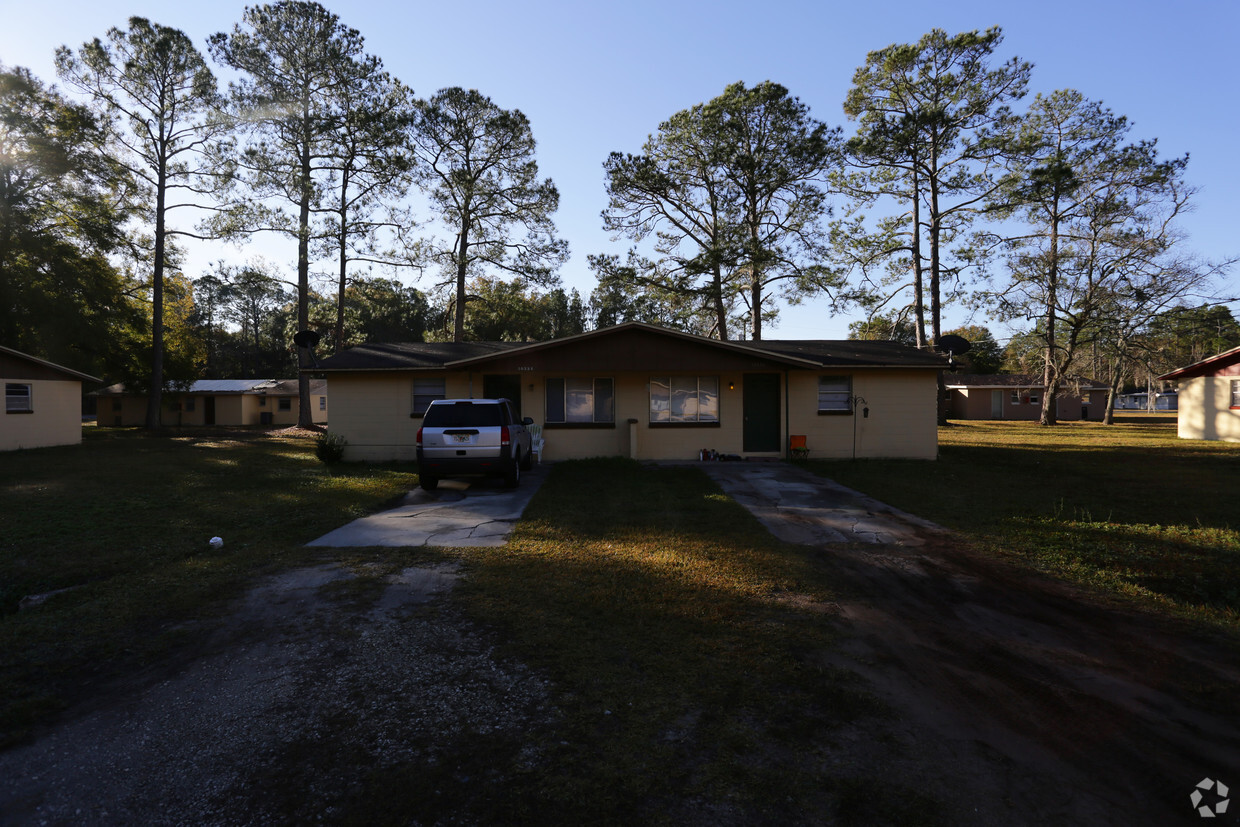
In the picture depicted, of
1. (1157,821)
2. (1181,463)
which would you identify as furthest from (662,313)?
(1157,821)

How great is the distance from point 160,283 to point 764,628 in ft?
114

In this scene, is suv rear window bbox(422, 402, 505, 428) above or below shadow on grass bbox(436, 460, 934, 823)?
above

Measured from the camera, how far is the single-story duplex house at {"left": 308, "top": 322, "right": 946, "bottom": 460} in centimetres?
1677

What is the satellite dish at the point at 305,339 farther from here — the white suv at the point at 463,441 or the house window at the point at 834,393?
the house window at the point at 834,393

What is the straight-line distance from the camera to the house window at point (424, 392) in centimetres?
1705

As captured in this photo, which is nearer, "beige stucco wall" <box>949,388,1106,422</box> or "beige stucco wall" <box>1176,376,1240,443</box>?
"beige stucco wall" <box>1176,376,1240,443</box>

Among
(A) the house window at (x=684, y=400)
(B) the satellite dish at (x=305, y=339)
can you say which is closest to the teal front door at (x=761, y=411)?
(A) the house window at (x=684, y=400)

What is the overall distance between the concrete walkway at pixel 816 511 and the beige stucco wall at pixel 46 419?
23.6 meters

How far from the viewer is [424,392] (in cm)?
1708

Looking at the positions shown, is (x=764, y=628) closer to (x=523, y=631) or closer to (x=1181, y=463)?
(x=523, y=631)

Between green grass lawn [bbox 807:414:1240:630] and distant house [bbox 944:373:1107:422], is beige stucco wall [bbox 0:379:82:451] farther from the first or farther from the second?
distant house [bbox 944:373:1107:422]

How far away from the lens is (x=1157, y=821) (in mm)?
2564

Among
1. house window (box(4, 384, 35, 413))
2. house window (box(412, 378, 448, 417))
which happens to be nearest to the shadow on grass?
house window (box(412, 378, 448, 417))

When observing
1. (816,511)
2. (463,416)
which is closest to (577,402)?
(463,416)
